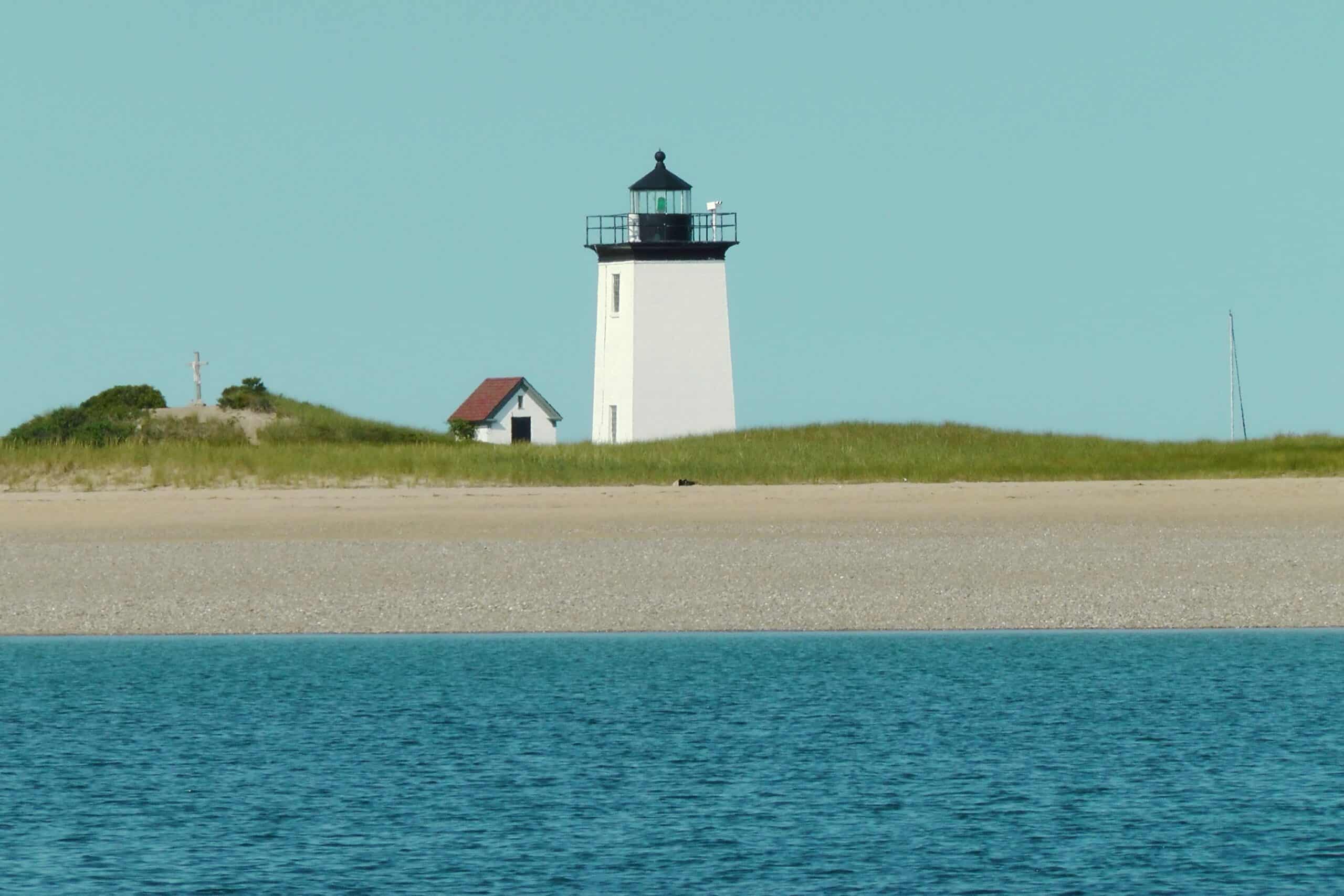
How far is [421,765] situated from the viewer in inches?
500

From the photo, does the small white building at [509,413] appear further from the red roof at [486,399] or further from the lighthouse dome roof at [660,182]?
the lighthouse dome roof at [660,182]

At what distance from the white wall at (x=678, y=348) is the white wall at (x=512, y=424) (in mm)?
14519

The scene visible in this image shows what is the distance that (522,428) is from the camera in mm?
58344

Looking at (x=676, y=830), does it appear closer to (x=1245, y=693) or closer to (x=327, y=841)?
(x=327, y=841)

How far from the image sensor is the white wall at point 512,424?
57406 millimetres

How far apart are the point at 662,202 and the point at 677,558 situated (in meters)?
22.1

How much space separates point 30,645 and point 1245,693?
34.2 ft

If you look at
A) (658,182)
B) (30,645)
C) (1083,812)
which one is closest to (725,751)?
(1083,812)

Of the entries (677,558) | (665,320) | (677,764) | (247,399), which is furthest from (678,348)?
(677,764)

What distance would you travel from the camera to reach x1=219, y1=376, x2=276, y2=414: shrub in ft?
135

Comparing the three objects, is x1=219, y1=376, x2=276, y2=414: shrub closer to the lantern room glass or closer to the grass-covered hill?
the grass-covered hill

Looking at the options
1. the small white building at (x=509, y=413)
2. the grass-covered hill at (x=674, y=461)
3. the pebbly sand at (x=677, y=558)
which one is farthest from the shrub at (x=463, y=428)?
the pebbly sand at (x=677, y=558)

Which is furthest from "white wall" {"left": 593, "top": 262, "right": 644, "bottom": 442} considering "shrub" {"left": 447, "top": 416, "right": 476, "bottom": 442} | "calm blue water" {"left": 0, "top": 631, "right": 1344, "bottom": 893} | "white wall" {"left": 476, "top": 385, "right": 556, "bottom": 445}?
"calm blue water" {"left": 0, "top": 631, "right": 1344, "bottom": 893}

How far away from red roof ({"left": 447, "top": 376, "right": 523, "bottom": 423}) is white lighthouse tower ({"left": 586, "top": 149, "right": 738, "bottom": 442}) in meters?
14.1
